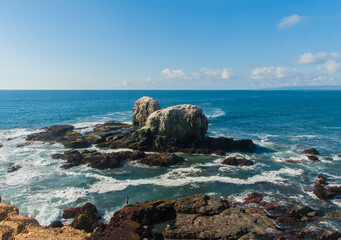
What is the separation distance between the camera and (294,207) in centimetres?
1933

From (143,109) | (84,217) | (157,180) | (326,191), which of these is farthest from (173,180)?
(143,109)

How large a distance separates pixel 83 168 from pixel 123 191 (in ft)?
34.3

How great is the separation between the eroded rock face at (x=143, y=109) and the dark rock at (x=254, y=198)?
29.7 metres

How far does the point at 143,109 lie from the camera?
49.7 meters

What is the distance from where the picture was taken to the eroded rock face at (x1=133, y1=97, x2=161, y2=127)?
1924 inches

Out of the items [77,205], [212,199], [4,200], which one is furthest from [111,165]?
[212,199]

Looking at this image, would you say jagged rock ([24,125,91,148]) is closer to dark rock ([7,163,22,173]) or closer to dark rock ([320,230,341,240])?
dark rock ([7,163,22,173])

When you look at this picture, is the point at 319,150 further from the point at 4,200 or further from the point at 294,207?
the point at 4,200

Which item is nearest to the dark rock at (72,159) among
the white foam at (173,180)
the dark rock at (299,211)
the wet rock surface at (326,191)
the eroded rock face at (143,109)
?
the white foam at (173,180)

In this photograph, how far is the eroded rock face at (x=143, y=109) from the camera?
48.9 metres

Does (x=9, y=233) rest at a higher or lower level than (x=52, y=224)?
higher

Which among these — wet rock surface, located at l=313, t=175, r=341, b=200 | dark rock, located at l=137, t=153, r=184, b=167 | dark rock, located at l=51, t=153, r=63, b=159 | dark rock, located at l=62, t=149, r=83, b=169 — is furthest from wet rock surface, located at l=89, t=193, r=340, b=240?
dark rock, located at l=51, t=153, r=63, b=159

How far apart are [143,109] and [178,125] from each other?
11647mm

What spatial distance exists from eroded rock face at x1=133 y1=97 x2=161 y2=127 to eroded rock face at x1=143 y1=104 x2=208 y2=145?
277 inches
